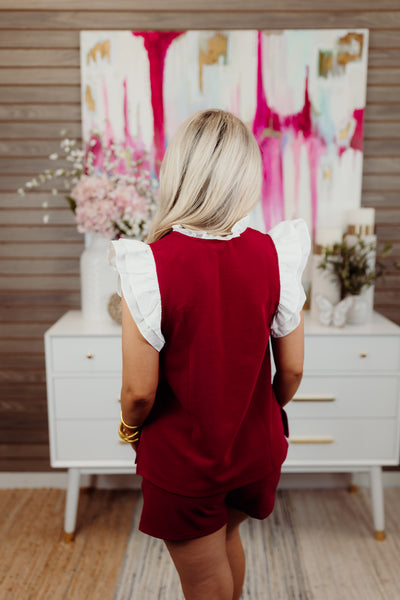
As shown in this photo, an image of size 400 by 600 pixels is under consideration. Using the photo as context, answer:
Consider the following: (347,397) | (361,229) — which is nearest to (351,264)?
(361,229)

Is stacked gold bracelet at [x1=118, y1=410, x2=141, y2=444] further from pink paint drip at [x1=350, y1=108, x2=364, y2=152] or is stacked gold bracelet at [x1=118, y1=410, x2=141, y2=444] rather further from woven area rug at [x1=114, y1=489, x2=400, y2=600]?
pink paint drip at [x1=350, y1=108, x2=364, y2=152]

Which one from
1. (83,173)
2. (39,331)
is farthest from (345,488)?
(83,173)

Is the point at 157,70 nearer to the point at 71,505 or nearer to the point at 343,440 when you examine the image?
the point at 343,440

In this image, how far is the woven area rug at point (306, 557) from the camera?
1.79 m

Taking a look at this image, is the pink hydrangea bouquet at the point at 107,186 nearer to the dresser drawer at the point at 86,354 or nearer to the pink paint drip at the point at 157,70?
the pink paint drip at the point at 157,70

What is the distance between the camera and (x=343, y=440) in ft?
6.61

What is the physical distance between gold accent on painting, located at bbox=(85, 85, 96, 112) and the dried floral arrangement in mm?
1089

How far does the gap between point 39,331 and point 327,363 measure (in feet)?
4.08

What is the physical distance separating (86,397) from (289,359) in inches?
40.6

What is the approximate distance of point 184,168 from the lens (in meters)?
0.95

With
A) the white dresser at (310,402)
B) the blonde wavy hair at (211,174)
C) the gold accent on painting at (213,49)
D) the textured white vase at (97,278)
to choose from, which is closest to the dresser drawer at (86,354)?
the white dresser at (310,402)

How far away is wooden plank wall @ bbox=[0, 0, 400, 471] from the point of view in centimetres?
208

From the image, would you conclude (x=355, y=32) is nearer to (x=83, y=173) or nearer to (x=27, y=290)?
(x=83, y=173)

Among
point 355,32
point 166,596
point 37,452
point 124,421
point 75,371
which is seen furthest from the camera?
point 37,452
